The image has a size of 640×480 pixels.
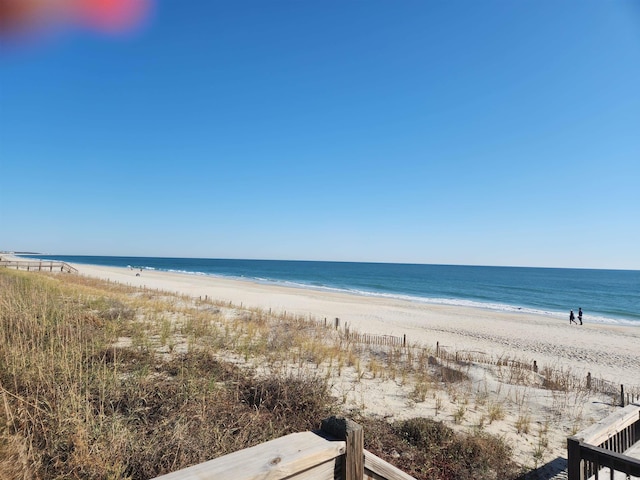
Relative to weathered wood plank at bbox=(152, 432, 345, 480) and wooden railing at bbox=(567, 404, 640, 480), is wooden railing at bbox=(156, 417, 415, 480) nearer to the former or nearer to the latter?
weathered wood plank at bbox=(152, 432, 345, 480)

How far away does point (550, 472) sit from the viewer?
168 inches

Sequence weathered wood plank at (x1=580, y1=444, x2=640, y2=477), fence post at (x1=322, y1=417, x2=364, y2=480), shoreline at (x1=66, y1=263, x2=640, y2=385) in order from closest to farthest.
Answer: fence post at (x1=322, y1=417, x2=364, y2=480)
weathered wood plank at (x1=580, y1=444, x2=640, y2=477)
shoreline at (x1=66, y1=263, x2=640, y2=385)

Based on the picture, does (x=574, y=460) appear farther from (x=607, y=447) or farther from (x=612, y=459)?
(x=607, y=447)

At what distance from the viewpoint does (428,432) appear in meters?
4.75

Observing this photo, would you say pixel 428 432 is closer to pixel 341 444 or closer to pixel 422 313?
pixel 341 444

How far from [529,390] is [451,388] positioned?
219cm

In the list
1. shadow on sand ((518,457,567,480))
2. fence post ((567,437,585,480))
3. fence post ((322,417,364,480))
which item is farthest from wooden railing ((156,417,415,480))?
shadow on sand ((518,457,567,480))

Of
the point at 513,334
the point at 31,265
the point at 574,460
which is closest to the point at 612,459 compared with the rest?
the point at 574,460

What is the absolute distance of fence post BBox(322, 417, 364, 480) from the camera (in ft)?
5.99

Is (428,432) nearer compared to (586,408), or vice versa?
(428,432)

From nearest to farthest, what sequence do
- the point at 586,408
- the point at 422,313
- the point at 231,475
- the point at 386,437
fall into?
the point at 231,475 → the point at 386,437 → the point at 586,408 → the point at 422,313

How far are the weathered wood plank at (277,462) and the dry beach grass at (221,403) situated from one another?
189 centimetres

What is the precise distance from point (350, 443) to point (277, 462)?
0.45 m

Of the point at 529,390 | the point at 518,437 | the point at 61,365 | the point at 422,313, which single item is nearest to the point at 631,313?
the point at 422,313
